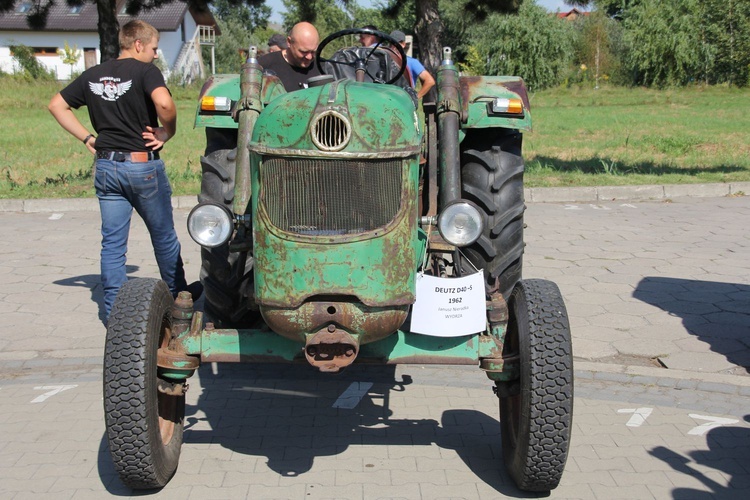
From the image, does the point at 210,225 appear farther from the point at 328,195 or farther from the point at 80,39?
the point at 80,39

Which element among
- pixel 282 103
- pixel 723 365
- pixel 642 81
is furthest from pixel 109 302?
pixel 642 81

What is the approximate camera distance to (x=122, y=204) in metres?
5.71

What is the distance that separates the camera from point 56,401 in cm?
502

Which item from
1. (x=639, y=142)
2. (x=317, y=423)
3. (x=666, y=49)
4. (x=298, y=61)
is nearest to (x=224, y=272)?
(x=317, y=423)

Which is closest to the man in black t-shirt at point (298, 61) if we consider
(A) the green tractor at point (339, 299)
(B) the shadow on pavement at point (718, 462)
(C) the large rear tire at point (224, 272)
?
(C) the large rear tire at point (224, 272)

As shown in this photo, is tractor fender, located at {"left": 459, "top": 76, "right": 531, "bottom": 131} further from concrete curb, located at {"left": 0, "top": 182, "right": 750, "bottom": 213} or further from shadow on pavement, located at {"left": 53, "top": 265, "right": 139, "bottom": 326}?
concrete curb, located at {"left": 0, "top": 182, "right": 750, "bottom": 213}

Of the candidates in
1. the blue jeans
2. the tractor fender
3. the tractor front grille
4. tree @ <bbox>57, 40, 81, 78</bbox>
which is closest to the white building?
tree @ <bbox>57, 40, 81, 78</bbox>

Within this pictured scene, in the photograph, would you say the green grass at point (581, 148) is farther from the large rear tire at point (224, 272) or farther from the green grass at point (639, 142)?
the large rear tire at point (224, 272)

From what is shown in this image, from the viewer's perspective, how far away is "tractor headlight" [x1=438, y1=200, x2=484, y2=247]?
374 cm

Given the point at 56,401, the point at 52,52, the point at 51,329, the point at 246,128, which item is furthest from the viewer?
the point at 52,52

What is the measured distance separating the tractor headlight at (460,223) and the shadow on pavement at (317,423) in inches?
44.1

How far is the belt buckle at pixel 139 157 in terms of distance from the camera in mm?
5641

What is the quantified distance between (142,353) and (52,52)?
57.9m

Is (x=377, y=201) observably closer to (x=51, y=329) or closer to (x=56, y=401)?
(x=56, y=401)
